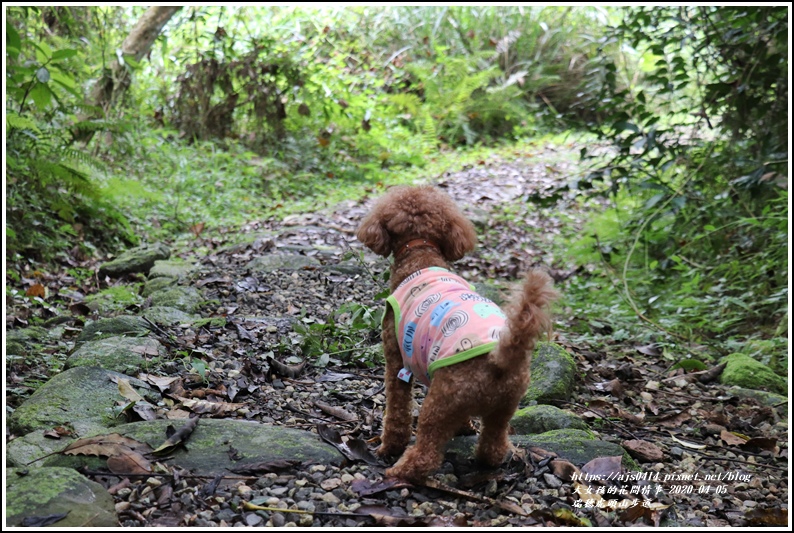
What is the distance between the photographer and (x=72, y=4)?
7730mm

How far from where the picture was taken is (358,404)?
3.65m

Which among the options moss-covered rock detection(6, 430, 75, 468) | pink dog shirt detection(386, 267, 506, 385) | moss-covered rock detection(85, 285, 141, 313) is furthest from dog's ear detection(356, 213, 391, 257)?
moss-covered rock detection(85, 285, 141, 313)

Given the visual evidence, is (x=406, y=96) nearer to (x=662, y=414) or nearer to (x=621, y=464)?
(x=662, y=414)

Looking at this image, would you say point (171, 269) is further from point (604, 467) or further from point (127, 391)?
point (604, 467)

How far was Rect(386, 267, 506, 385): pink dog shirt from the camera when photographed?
8.59 feet

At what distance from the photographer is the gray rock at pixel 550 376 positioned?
3820mm

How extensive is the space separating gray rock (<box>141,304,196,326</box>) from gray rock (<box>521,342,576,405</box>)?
2.30 meters

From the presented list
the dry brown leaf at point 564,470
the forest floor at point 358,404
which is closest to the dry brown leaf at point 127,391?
the forest floor at point 358,404

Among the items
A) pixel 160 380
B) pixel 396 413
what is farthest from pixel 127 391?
pixel 396 413

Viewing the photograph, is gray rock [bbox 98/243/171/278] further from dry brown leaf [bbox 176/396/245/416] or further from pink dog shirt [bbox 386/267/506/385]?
pink dog shirt [bbox 386/267/506/385]

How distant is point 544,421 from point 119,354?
92.4 inches

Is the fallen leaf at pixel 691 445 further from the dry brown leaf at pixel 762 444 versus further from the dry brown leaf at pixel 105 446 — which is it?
the dry brown leaf at pixel 105 446

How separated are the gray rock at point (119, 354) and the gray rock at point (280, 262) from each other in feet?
6.31

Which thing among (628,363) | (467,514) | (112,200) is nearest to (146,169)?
(112,200)
